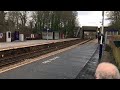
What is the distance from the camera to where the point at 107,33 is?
41.6 m

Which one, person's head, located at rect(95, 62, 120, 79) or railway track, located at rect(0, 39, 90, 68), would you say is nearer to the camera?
person's head, located at rect(95, 62, 120, 79)

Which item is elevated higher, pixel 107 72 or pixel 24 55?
pixel 107 72

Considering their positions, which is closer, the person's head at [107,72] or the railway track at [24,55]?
the person's head at [107,72]

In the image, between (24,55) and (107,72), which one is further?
(24,55)

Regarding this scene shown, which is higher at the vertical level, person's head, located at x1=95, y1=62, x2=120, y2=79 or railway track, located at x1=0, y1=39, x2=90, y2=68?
person's head, located at x1=95, y1=62, x2=120, y2=79

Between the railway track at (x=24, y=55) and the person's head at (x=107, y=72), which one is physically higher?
the person's head at (x=107, y=72)
